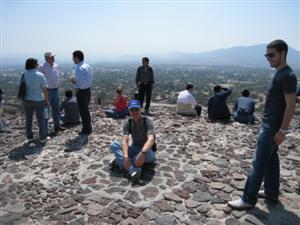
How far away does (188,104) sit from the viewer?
33.5 feet

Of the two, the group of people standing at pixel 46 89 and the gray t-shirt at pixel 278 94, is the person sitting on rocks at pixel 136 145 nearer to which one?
the gray t-shirt at pixel 278 94

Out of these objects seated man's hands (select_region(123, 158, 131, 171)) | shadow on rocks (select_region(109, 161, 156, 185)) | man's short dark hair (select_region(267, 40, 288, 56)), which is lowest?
shadow on rocks (select_region(109, 161, 156, 185))

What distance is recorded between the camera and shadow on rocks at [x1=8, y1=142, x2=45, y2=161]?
6387mm

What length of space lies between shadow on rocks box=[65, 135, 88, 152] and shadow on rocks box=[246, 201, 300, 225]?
14.1 feet

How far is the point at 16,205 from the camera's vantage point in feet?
15.0

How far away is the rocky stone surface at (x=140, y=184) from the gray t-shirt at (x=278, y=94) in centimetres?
146

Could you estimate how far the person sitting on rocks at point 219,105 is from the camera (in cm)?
937

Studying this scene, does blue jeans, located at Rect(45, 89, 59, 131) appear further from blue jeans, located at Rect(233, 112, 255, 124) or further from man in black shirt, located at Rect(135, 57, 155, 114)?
blue jeans, located at Rect(233, 112, 255, 124)

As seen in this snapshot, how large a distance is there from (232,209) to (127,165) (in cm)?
193

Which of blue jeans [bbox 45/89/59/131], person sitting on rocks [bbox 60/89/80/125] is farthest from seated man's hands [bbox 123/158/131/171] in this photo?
person sitting on rocks [bbox 60/89/80/125]

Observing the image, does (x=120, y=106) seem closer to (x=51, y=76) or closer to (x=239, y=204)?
(x=51, y=76)

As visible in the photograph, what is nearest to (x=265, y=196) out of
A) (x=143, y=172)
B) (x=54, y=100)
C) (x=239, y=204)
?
(x=239, y=204)

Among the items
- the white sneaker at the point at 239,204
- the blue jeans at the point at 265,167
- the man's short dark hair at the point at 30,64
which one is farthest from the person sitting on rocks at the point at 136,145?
the man's short dark hair at the point at 30,64

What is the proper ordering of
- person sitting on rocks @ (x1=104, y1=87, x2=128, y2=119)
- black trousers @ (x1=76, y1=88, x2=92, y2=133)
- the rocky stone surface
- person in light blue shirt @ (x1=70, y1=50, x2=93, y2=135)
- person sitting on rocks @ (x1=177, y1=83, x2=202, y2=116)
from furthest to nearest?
1. person sitting on rocks @ (x1=177, y1=83, x2=202, y2=116)
2. person sitting on rocks @ (x1=104, y1=87, x2=128, y2=119)
3. black trousers @ (x1=76, y1=88, x2=92, y2=133)
4. person in light blue shirt @ (x1=70, y1=50, x2=93, y2=135)
5. the rocky stone surface
